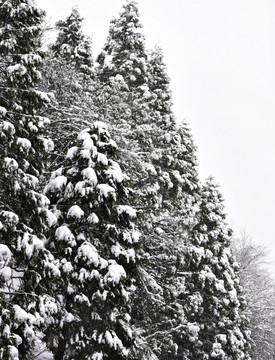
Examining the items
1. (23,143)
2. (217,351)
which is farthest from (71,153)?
(217,351)

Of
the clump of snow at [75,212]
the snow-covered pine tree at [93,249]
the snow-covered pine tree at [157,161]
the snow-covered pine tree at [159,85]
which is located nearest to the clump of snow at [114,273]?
the snow-covered pine tree at [93,249]

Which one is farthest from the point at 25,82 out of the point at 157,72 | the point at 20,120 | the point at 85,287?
the point at 157,72

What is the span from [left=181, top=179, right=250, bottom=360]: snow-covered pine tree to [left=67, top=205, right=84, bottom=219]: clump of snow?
11.8m

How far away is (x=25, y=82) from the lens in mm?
8352

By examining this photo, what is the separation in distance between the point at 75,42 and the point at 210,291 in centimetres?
1562

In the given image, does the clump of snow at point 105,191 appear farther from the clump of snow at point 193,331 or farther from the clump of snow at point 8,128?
the clump of snow at point 193,331

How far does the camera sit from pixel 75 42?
2309cm

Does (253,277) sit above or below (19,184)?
above

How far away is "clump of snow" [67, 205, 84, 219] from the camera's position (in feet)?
29.0

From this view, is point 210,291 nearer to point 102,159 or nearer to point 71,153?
Result: point 102,159

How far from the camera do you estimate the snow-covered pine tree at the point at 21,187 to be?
7.23m

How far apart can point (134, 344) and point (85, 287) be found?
2.17m

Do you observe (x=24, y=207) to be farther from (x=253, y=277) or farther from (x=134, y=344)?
(x=253, y=277)

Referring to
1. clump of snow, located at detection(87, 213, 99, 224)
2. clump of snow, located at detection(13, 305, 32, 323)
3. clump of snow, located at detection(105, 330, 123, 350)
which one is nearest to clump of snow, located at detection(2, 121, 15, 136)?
clump of snow, located at detection(87, 213, 99, 224)
